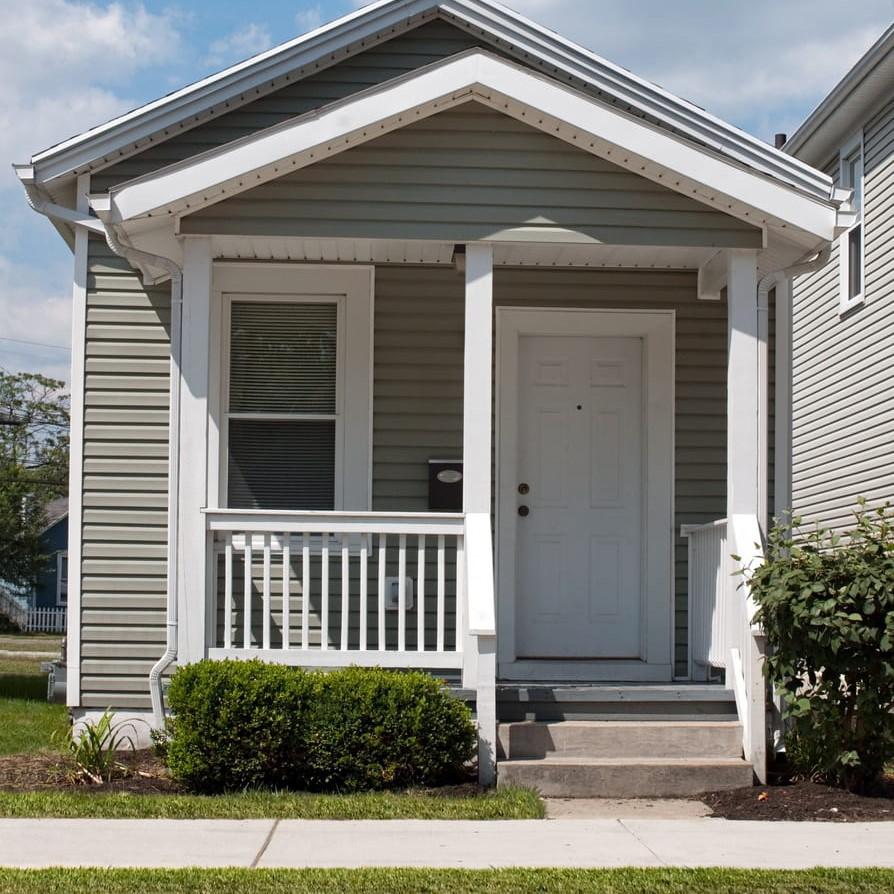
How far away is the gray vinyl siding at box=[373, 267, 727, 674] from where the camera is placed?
8812 mm

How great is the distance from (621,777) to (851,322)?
8.70 meters

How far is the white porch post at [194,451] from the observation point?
733 centimetres

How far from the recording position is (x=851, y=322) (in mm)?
14297

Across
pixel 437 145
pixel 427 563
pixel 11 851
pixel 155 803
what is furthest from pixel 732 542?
pixel 11 851

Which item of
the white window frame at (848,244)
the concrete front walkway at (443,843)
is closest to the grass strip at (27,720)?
the concrete front walkway at (443,843)

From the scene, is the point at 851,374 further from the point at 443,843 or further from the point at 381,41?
the point at 443,843

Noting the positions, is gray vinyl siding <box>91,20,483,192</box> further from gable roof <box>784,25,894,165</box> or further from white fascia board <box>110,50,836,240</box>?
gable roof <box>784,25,894,165</box>

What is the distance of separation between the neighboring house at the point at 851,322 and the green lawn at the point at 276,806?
8010 mm

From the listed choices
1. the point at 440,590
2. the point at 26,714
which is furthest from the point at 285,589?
the point at 26,714

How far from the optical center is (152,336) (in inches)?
339

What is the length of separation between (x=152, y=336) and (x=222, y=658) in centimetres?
235

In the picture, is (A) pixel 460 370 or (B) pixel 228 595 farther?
(A) pixel 460 370

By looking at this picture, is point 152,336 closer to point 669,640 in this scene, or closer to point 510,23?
point 510,23

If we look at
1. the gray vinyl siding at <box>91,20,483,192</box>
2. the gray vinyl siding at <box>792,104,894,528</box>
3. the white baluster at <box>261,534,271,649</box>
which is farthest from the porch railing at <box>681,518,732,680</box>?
the gray vinyl siding at <box>792,104,894,528</box>
